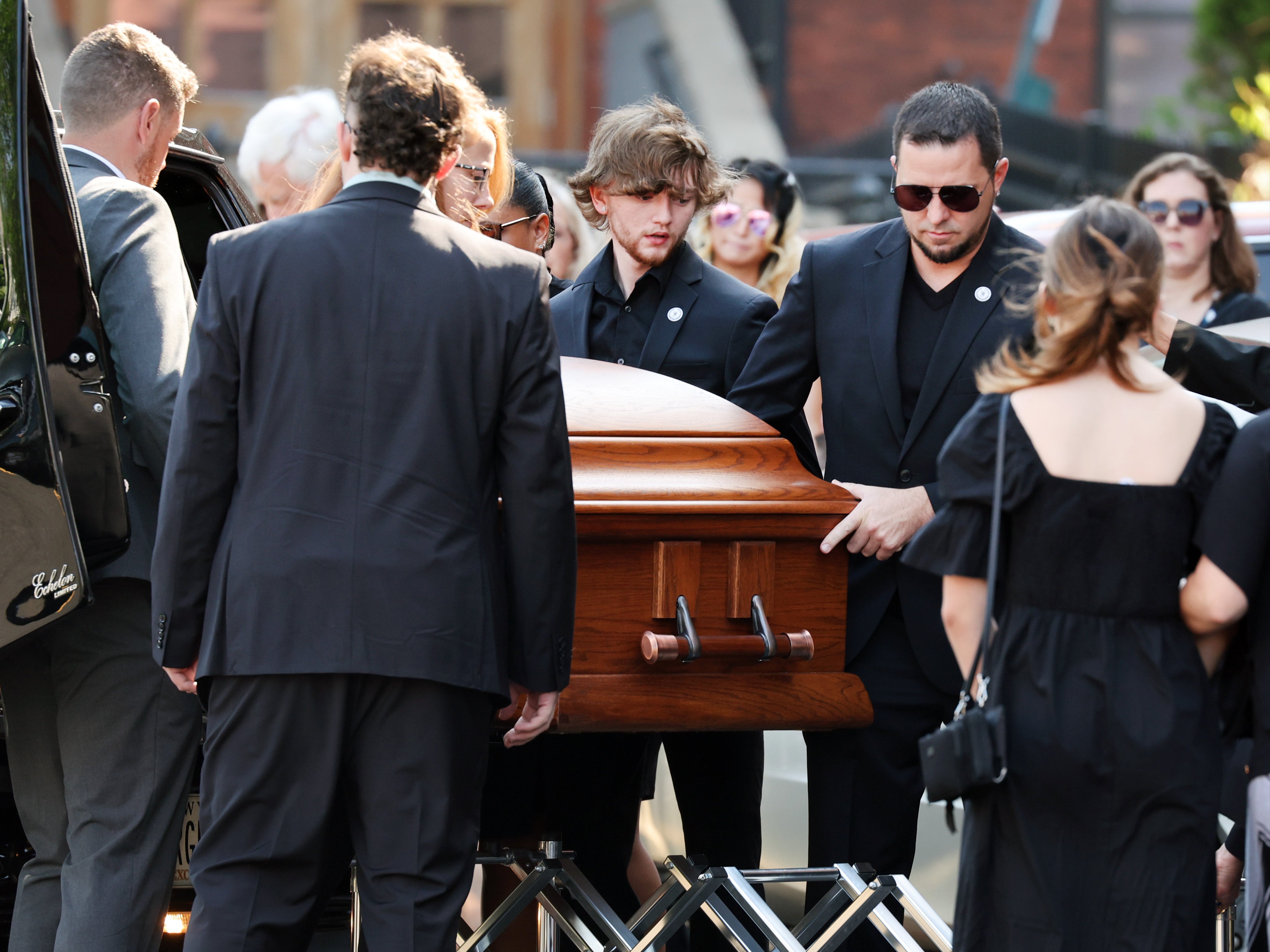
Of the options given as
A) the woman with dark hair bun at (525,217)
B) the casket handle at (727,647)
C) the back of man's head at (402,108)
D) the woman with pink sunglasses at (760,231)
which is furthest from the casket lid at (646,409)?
the woman with pink sunglasses at (760,231)

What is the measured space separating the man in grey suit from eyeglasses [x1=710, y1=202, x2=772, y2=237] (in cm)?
260

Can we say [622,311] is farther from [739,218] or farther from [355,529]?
[739,218]

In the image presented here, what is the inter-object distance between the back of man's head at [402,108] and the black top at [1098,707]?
0.99m

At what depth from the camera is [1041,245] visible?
363 cm

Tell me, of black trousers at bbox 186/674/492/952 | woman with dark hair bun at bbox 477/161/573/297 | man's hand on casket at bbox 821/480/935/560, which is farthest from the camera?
woman with dark hair bun at bbox 477/161/573/297

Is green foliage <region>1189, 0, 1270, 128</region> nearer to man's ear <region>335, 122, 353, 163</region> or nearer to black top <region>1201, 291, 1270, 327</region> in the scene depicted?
black top <region>1201, 291, 1270, 327</region>

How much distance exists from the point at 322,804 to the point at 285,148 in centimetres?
296

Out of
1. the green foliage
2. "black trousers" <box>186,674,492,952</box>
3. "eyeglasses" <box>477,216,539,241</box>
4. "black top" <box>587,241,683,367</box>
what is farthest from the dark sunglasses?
the green foliage

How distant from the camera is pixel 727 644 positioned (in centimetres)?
311

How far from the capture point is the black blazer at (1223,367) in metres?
3.37

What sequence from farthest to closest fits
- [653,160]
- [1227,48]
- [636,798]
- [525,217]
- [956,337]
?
1. [1227,48]
2. [525,217]
3. [636,798]
4. [653,160]
5. [956,337]

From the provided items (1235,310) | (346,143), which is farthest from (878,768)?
(1235,310)

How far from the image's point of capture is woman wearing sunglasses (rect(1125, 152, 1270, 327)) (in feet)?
17.3

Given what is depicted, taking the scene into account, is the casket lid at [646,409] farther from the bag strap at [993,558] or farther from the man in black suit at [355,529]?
the bag strap at [993,558]
